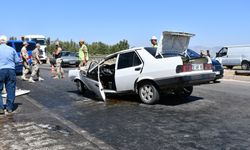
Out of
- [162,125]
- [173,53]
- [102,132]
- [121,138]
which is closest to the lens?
[121,138]

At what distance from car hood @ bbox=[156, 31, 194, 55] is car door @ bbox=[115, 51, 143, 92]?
2.22 feet

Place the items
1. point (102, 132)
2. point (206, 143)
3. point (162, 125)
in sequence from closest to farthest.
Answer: point (206, 143) → point (102, 132) → point (162, 125)

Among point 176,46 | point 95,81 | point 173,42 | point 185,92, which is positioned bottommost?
point 185,92

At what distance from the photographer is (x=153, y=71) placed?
915 cm

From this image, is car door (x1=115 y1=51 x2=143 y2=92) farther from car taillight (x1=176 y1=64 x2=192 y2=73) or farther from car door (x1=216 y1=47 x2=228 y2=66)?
car door (x1=216 y1=47 x2=228 y2=66)

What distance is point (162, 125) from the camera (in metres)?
6.96

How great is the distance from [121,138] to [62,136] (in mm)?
1050

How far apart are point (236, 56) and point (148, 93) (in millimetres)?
21751

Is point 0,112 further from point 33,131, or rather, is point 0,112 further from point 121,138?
point 121,138

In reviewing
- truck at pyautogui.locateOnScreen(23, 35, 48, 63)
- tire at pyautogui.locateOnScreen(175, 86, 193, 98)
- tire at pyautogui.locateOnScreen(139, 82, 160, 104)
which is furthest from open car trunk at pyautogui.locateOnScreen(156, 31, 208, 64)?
truck at pyautogui.locateOnScreen(23, 35, 48, 63)

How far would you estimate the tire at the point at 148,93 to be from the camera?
9.18 meters

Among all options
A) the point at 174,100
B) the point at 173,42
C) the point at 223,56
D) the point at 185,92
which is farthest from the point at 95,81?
the point at 223,56

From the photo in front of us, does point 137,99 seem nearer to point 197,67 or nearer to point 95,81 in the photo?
point 95,81

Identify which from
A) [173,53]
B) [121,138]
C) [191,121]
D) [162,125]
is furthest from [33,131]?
[173,53]
